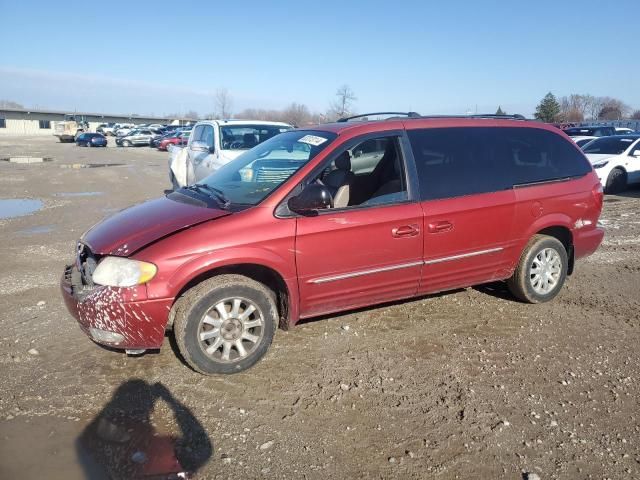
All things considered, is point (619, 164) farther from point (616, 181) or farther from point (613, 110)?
point (613, 110)

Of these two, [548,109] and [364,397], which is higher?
[548,109]

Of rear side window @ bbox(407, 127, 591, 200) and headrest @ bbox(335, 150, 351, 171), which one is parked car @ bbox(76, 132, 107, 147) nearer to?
headrest @ bbox(335, 150, 351, 171)

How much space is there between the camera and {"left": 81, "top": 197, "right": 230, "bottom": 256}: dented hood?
11.8 ft

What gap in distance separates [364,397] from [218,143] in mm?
6592

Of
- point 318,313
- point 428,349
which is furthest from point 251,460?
point 428,349

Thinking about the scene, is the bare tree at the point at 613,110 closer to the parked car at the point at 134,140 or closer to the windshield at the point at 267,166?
the parked car at the point at 134,140

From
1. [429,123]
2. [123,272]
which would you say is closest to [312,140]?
[429,123]

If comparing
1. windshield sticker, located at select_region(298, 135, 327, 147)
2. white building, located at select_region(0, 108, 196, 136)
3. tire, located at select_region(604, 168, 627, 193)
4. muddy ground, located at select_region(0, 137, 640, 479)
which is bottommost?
muddy ground, located at select_region(0, 137, 640, 479)

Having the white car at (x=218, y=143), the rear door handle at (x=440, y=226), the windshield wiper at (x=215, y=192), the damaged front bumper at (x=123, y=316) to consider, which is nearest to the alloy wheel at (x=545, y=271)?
the rear door handle at (x=440, y=226)

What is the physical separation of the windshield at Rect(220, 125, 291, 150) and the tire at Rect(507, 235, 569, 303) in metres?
5.19

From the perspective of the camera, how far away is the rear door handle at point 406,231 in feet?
13.5

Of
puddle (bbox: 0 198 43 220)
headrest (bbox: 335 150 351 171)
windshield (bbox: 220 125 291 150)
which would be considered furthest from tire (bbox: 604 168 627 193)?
puddle (bbox: 0 198 43 220)

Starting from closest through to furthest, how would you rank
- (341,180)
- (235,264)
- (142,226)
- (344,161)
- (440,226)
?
(235,264) < (142,226) < (440,226) < (341,180) < (344,161)

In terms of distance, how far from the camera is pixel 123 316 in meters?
3.41
